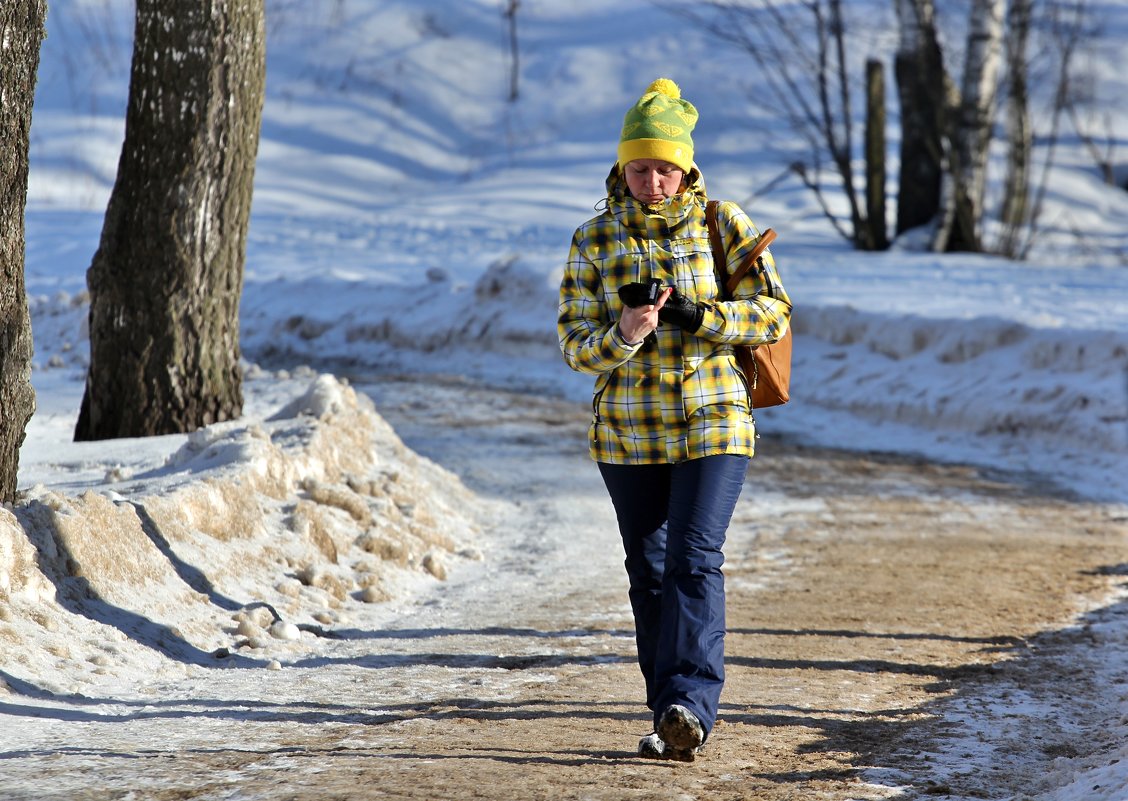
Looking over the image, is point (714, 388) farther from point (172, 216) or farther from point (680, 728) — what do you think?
point (172, 216)

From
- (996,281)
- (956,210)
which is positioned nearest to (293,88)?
(956,210)

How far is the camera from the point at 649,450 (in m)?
3.74

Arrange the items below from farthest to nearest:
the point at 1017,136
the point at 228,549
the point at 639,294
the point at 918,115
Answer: the point at 1017,136 → the point at 918,115 → the point at 228,549 → the point at 639,294

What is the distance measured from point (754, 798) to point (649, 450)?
3.08 ft

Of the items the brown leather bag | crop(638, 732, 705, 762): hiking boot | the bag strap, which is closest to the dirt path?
crop(638, 732, 705, 762): hiking boot

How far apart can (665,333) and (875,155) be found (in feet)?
48.9

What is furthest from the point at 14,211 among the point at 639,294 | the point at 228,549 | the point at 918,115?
the point at 918,115

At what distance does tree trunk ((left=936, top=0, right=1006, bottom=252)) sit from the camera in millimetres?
16953

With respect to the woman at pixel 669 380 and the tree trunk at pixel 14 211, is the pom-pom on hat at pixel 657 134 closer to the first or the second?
the woman at pixel 669 380

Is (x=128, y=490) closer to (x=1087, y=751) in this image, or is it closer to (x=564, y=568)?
(x=564, y=568)

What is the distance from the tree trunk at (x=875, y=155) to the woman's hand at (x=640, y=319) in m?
14.9

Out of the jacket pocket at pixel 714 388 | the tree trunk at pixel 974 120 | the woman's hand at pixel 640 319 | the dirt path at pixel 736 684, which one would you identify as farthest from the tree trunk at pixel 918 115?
the woman's hand at pixel 640 319

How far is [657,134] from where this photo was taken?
3787 millimetres

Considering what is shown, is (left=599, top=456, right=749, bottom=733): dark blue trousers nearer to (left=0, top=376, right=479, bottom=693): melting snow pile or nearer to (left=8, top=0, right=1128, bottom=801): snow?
(left=8, top=0, right=1128, bottom=801): snow
